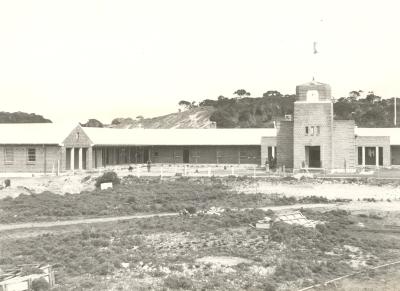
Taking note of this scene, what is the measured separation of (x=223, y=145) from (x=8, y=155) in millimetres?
21882

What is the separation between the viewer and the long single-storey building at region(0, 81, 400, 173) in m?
46.6

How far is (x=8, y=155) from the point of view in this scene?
46.8 m

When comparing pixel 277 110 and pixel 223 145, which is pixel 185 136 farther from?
pixel 277 110

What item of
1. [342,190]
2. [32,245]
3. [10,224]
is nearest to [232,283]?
[32,245]

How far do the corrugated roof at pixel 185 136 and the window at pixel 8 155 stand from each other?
10048mm

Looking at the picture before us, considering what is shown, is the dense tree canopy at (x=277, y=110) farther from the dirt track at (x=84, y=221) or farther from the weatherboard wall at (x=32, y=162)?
the dirt track at (x=84, y=221)

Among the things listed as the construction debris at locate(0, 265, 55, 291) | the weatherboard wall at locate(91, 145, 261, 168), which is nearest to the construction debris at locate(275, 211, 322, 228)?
the construction debris at locate(0, 265, 55, 291)

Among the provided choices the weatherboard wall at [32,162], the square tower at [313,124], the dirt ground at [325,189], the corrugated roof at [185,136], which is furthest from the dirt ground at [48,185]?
the square tower at [313,124]

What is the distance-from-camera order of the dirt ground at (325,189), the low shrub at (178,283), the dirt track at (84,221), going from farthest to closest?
the dirt ground at (325,189) < the dirt track at (84,221) < the low shrub at (178,283)

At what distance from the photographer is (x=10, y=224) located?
24.6 meters

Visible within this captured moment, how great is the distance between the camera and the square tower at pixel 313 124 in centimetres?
4947

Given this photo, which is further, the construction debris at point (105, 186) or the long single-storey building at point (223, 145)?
the long single-storey building at point (223, 145)

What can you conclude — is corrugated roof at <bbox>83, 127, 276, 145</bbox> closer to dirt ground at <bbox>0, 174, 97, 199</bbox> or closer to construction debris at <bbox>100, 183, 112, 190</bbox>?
dirt ground at <bbox>0, 174, 97, 199</bbox>

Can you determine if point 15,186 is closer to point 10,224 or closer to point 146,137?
point 10,224
